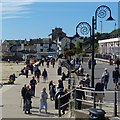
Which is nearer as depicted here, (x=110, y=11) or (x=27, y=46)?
(x=110, y=11)

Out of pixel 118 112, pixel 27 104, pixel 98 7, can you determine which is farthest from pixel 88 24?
pixel 118 112

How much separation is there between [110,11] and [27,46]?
173 meters

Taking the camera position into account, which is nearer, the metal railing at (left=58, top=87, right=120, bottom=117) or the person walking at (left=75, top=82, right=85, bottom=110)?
the metal railing at (left=58, top=87, right=120, bottom=117)

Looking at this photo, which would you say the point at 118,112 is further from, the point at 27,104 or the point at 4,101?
the point at 4,101

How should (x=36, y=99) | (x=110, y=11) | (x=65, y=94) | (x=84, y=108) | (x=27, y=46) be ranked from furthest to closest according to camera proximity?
(x=27, y=46)
(x=36, y=99)
(x=110, y=11)
(x=65, y=94)
(x=84, y=108)

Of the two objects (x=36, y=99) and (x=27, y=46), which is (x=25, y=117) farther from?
(x=27, y=46)

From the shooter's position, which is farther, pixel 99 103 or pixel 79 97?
pixel 79 97

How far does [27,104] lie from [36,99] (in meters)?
6.89

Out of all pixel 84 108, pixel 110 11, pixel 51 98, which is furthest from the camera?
pixel 51 98

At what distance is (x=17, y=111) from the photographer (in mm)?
22219

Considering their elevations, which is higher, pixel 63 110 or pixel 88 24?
pixel 88 24

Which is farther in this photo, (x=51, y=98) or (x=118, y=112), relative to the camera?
(x=51, y=98)

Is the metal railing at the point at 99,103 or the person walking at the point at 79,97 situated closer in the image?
the metal railing at the point at 99,103

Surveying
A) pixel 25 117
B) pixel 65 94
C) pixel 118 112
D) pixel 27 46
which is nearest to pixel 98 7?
pixel 65 94
